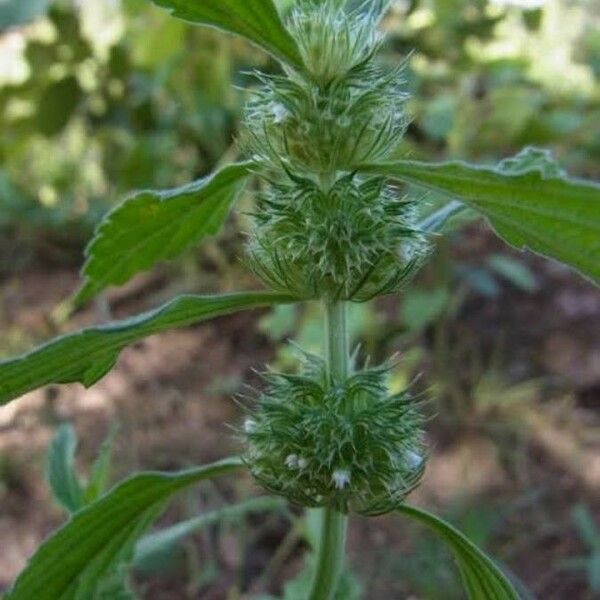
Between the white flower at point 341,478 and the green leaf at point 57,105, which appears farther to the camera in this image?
the green leaf at point 57,105

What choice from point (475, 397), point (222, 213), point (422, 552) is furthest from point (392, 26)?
point (222, 213)

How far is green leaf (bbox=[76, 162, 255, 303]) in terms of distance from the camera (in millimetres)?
831

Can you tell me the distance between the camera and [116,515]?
98 centimetres

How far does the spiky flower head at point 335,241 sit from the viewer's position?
869 millimetres

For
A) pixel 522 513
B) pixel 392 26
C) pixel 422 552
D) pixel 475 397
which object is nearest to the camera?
pixel 422 552

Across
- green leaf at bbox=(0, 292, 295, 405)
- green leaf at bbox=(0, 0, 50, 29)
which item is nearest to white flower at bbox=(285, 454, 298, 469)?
green leaf at bbox=(0, 292, 295, 405)

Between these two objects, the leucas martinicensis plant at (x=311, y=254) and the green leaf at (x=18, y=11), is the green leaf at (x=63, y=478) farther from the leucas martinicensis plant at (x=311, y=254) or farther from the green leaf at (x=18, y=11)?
the green leaf at (x=18, y=11)

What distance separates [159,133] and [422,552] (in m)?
1.85

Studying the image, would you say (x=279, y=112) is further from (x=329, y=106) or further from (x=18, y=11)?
(x=18, y=11)

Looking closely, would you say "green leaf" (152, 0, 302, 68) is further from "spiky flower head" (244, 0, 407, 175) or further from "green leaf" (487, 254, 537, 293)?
"green leaf" (487, 254, 537, 293)

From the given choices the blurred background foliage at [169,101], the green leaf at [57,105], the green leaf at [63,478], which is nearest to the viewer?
the green leaf at [63,478]

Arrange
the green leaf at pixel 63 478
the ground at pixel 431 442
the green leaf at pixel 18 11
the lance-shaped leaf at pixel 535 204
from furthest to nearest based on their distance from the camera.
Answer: the green leaf at pixel 18 11
the ground at pixel 431 442
the green leaf at pixel 63 478
the lance-shaped leaf at pixel 535 204

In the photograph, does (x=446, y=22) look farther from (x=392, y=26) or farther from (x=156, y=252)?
(x=156, y=252)

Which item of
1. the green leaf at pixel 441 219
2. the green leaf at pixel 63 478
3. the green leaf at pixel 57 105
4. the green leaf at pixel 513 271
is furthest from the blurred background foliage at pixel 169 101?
the green leaf at pixel 441 219
